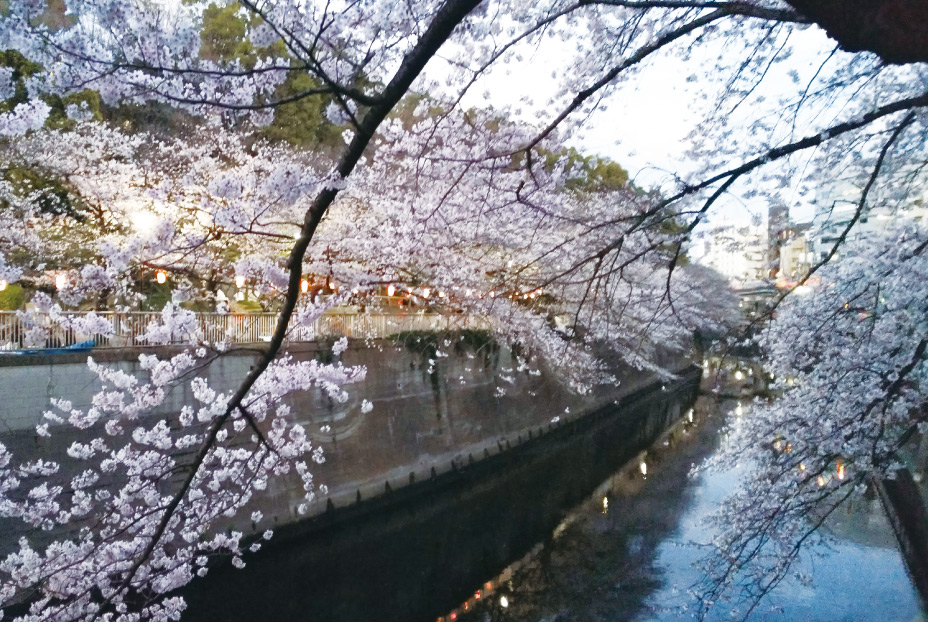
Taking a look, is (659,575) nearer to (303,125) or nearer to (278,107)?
(278,107)

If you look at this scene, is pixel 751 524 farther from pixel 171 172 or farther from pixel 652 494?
pixel 171 172

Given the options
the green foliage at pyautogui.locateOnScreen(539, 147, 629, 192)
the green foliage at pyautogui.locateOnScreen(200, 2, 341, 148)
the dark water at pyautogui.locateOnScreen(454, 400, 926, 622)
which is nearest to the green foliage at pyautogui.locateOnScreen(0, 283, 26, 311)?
the green foliage at pyautogui.locateOnScreen(200, 2, 341, 148)

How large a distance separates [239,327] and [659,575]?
703 cm

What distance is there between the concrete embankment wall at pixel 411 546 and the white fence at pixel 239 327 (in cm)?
294

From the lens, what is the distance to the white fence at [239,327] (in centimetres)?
819

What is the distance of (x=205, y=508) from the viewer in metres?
6.77

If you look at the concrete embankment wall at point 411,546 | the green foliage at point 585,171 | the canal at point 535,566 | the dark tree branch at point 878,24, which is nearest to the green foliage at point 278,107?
the green foliage at point 585,171

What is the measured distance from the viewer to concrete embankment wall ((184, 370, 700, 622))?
8227 millimetres

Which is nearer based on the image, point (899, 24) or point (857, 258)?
point (899, 24)

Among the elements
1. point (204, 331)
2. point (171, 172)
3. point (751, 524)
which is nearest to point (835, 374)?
point (751, 524)

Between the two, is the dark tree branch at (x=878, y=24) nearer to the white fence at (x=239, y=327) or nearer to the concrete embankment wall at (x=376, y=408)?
the white fence at (x=239, y=327)

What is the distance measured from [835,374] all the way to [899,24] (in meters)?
5.24

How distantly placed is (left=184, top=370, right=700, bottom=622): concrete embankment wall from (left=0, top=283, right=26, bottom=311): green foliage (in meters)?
4.36

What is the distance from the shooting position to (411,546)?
1019 cm
